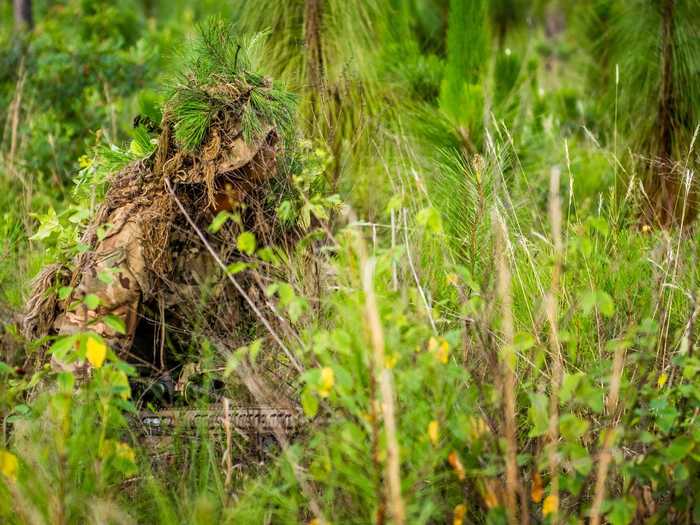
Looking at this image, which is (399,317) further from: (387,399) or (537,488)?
(537,488)

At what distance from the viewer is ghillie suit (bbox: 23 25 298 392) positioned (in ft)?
8.64

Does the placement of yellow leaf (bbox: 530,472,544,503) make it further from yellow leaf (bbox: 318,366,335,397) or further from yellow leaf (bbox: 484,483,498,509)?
yellow leaf (bbox: 318,366,335,397)

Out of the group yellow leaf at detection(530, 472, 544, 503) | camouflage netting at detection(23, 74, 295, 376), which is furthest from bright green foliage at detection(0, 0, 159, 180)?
yellow leaf at detection(530, 472, 544, 503)

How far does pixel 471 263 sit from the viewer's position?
2703 mm

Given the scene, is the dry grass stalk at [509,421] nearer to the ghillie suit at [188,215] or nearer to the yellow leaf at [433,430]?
the yellow leaf at [433,430]

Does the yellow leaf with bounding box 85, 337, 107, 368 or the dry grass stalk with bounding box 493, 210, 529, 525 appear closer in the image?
the dry grass stalk with bounding box 493, 210, 529, 525

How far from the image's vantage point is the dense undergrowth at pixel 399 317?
1911mm

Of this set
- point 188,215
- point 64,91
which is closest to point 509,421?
point 188,215

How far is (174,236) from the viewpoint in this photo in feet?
9.04

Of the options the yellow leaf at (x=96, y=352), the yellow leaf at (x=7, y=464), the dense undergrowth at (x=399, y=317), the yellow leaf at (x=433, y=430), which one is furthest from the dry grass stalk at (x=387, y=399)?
the yellow leaf at (x=7, y=464)

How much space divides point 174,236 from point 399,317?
111cm

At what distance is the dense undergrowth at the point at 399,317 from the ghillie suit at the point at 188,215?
2 cm

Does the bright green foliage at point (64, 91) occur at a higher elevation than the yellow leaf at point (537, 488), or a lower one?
higher

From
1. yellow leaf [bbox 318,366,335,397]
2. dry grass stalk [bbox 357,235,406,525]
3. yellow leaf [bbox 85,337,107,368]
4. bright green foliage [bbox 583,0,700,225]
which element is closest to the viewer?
dry grass stalk [bbox 357,235,406,525]
